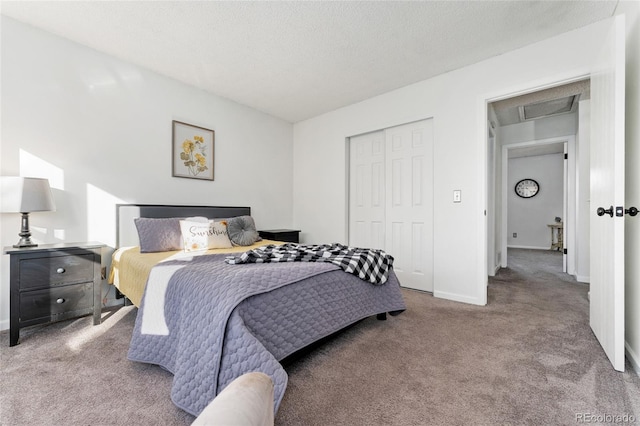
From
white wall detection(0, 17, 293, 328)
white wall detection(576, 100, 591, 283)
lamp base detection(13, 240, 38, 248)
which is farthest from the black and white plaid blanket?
white wall detection(576, 100, 591, 283)

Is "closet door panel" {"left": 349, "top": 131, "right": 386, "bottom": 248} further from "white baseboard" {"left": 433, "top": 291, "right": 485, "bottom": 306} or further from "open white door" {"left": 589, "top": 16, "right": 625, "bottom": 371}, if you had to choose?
"open white door" {"left": 589, "top": 16, "right": 625, "bottom": 371}

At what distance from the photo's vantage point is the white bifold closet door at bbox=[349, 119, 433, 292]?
339cm

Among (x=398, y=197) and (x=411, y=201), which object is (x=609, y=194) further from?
(x=398, y=197)

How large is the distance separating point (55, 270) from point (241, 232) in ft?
5.02

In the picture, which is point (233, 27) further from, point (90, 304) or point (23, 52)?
point (90, 304)

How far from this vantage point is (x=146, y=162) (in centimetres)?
310

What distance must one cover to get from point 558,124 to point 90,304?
670cm

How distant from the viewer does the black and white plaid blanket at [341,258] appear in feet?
6.38

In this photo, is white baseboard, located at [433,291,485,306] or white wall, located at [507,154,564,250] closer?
white baseboard, located at [433,291,485,306]

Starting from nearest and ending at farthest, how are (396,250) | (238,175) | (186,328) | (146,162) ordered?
1. (186,328)
2. (146,162)
3. (396,250)
4. (238,175)

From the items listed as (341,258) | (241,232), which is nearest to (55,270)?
(241,232)

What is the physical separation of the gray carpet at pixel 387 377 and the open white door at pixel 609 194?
0.73 feet

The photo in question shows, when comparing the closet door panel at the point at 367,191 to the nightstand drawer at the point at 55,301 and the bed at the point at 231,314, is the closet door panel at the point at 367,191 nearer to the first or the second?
the bed at the point at 231,314

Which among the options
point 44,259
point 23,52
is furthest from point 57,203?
point 23,52
